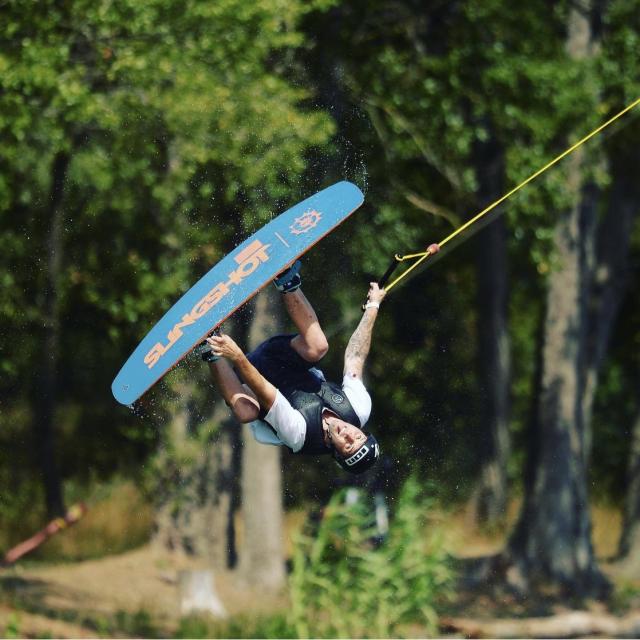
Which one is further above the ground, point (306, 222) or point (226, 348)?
point (306, 222)

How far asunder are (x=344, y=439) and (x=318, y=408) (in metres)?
0.22

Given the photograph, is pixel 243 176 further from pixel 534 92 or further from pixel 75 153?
pixel 534 92

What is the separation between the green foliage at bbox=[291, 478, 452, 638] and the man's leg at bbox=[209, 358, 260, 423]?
476cm

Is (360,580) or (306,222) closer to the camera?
(306,222)

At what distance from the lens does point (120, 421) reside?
17078mm

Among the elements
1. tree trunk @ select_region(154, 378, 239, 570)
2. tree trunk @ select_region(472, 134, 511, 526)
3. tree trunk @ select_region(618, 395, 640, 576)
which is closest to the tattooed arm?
tree trunk @ select_region(154, 378, 239, 570)

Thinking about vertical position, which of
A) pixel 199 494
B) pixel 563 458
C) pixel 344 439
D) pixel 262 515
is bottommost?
pixel 344 439

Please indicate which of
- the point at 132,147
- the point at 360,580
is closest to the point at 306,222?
the point at 360,580

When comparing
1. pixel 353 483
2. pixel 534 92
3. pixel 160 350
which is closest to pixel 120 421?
pixel 353 483

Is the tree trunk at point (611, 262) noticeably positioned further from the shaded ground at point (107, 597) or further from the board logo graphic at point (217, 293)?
the board logo graphic at point (217, 293)

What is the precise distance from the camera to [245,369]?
277 inches

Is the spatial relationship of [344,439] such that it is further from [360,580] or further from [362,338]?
[360,580]

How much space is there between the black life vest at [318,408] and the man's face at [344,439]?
0.06 metres

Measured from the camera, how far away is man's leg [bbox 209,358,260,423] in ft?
24.3
